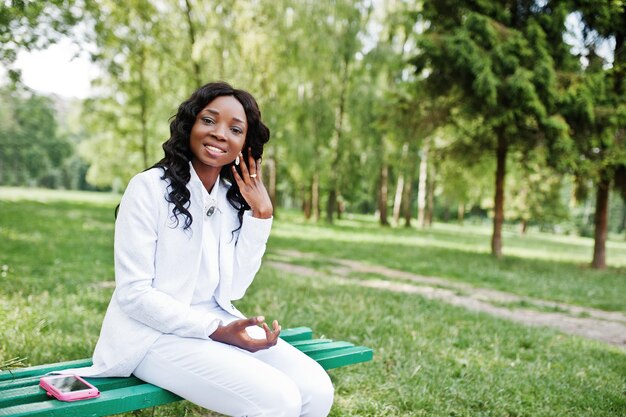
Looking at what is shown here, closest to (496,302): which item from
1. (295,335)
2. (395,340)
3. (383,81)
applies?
(395,340)

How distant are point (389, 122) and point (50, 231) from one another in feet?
32.7

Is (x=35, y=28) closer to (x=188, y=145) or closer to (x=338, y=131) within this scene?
(x=188, y=145)

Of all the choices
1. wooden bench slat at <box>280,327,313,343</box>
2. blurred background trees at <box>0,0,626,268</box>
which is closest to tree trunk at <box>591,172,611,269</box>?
blurred background trees at <box>0,0,626,268</box>

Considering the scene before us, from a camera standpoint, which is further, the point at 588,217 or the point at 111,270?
the point at 588,217

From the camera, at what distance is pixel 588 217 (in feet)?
217

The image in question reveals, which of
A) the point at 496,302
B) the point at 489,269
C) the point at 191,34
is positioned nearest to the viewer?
the point at 496,302

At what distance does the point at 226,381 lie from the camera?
2307 millimetres

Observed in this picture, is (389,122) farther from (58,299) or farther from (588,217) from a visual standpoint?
(588,217)

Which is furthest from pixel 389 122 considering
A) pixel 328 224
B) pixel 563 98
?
→ pixel 328 224

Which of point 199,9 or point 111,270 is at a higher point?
point 199,9

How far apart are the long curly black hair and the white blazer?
1.8 inches

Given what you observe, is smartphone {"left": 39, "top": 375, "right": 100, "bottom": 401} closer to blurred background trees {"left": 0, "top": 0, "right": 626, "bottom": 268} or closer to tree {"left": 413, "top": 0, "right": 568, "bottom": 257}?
blurred background trees {"left": 0, "top": 0, "right": 626, "bottom": 268}

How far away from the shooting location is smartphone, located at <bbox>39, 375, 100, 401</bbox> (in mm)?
2117

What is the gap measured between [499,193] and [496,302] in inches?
264
